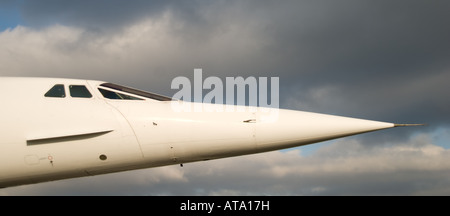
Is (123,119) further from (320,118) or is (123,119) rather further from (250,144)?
(320,118)

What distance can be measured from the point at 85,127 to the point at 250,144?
14.1 feet

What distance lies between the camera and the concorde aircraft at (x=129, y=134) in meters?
12.7

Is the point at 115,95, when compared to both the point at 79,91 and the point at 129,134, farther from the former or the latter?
the point at 129,134

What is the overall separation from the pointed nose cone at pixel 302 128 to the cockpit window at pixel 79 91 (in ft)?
16.0

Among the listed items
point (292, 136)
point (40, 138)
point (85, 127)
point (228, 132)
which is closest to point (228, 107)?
point (228, 132)

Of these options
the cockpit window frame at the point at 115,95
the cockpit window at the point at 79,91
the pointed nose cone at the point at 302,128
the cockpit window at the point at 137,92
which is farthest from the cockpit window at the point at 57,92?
the pointed nose cone at the point at 302,128

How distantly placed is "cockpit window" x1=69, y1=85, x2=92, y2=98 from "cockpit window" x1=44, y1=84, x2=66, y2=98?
0.24 m

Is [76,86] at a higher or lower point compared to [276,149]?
higher

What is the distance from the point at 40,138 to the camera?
1262cm

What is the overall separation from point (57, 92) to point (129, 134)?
103 inches

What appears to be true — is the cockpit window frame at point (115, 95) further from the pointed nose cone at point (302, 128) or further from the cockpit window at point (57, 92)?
the pointed nose cone at point (302, 128)

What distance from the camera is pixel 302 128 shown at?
1284cm

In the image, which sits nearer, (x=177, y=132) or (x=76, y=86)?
(x=177, y=132)

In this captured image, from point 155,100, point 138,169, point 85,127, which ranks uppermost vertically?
point 155,100
